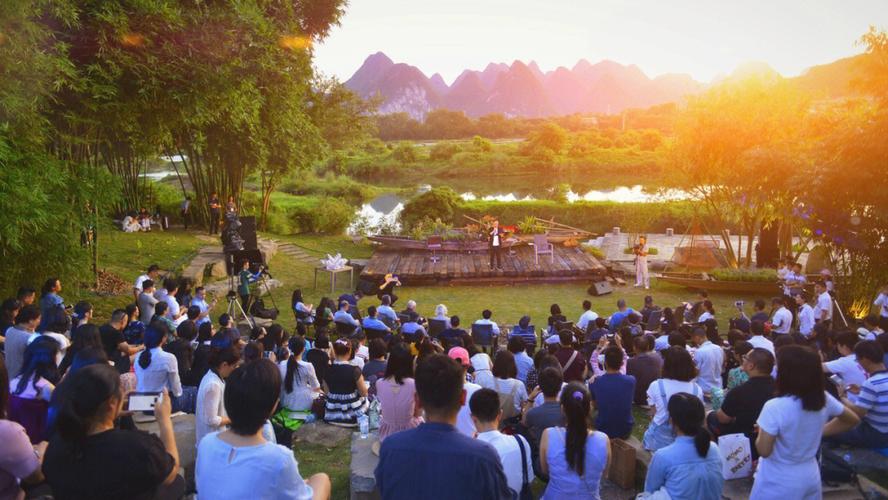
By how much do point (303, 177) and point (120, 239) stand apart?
24.2m

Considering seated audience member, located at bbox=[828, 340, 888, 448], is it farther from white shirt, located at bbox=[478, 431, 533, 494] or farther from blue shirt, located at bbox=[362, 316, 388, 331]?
blue shirt, located at bbox=[362, 316, 388, 331]

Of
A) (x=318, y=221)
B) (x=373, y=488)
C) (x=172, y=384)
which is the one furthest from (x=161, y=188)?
(x=373, y=488)

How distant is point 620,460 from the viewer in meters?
4.93

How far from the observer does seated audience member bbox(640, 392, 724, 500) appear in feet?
11.7

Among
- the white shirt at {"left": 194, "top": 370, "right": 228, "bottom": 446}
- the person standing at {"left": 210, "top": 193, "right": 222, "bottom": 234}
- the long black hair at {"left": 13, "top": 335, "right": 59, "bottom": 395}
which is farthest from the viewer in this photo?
the person standing at {"left": 210, "top": 193, "right": 222, "bottom": 234}

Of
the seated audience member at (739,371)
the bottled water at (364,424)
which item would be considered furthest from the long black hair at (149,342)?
the seated audience member at (739,371)

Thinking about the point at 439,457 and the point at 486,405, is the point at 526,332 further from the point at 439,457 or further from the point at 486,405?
the point at 439,457

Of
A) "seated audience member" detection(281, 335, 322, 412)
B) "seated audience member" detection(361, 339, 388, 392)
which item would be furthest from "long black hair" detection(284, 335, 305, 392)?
"seated audience member" detection(361, 339, 388, 392)

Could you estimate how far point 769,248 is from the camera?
1678 centimetres

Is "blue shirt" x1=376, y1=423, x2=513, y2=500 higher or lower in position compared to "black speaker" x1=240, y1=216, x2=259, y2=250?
lower

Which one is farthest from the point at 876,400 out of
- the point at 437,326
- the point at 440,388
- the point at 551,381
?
the point at 437,326

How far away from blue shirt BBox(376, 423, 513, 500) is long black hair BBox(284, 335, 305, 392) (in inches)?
129

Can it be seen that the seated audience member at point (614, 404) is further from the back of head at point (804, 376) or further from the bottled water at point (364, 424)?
the bottled water at point (364, 424)

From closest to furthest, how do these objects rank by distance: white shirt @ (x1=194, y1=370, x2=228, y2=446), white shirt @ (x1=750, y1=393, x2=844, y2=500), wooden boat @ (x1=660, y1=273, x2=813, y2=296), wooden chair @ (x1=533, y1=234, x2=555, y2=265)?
1. white shirt @ (x1=750, y1=393, x2=844, y2=500)
2. white shirt @ (x1=194, y1=370, x2=228, y2=446)
3. wooden boat @ (x1=660, y1=273, x2=813, y2=296)
4. wooden chair @ (x1=533, y1=234, x2=555, y2=265)
